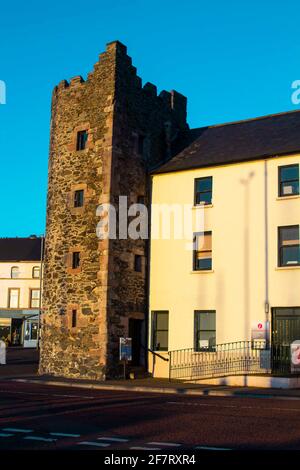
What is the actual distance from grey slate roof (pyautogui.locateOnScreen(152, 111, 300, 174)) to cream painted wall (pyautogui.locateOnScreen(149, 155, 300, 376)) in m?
0.38

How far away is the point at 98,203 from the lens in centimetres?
2616

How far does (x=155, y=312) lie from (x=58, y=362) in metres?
4.65

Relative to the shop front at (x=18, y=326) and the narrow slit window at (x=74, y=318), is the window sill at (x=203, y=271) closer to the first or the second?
the narrow slit window at (x=74, y=318)

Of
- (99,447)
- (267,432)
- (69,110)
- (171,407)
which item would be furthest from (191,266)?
(99,447)

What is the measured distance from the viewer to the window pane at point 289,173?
24.5 m

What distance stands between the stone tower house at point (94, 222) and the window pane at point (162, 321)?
60 cm

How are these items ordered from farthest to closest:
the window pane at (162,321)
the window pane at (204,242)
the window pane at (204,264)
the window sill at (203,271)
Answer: the window pane at (162,321) < the window pane at (204,242) < the window pane at (204,264) < the window sill at (203,271)

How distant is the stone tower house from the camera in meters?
25.3

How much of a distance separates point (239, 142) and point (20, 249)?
39.9 meters

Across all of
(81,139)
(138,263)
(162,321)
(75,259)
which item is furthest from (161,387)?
(81,139)

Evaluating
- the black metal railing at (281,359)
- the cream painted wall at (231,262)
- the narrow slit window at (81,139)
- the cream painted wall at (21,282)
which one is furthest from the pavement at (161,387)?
the cream painted wall at (21,282)

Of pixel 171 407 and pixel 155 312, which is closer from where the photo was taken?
pixel 171 407

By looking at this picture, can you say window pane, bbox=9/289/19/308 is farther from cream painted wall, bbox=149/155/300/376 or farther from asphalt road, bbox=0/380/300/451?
asphalt road, bbox=0/380/300/451
